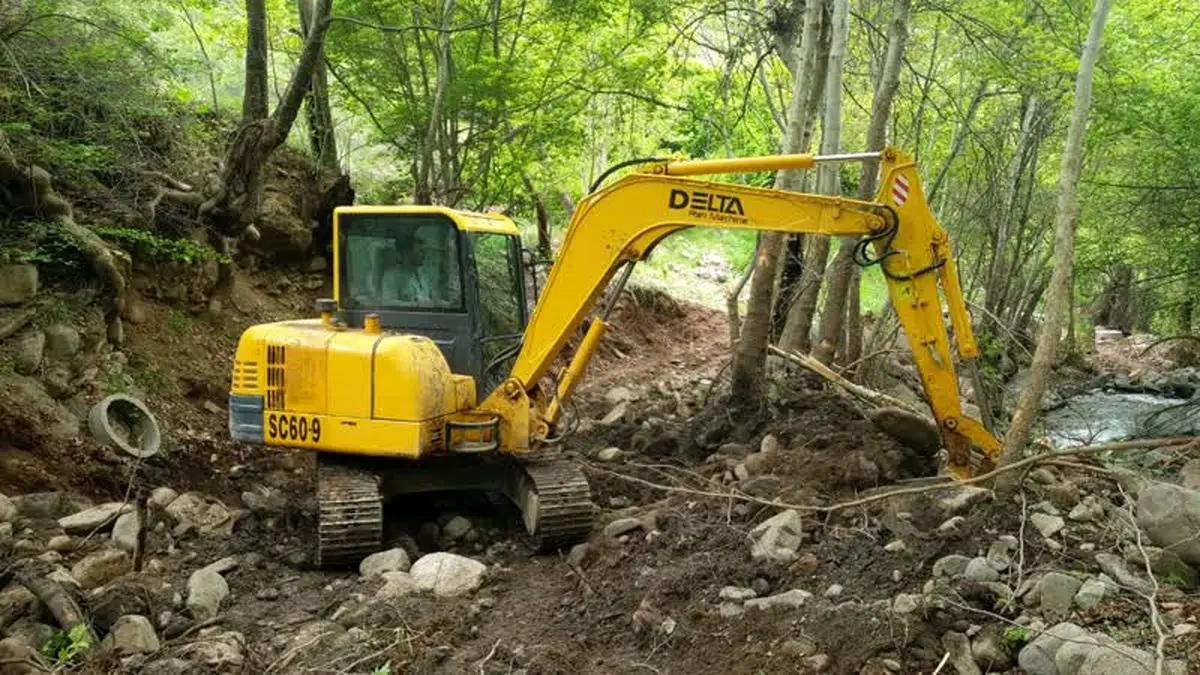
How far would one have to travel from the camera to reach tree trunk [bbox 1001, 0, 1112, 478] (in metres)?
5.23

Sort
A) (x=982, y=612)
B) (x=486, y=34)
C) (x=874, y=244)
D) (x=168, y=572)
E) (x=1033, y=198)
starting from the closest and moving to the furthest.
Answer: (x=982, y=612) → (x=168, y=572) → (x=874, y=244) → (x=486, y=34) → (x=1033, y=198)

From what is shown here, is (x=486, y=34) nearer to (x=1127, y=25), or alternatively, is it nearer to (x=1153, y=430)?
(x=1127, y=25)

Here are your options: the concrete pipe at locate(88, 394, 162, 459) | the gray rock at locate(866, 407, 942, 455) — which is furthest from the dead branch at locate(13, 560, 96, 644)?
the gray rock at locate(866, 407, 942, 455)

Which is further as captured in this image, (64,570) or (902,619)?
(64,570)

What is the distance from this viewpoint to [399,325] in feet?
21.5

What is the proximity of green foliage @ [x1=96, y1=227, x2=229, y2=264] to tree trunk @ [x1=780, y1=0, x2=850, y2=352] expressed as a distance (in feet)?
19.0

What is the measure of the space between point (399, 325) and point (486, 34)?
6.61m

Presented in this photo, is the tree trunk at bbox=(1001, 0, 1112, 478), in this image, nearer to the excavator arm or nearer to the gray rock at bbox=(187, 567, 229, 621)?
the excavator arm

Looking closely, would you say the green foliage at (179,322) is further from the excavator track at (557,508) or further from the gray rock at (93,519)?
the excavator track at (557,508)

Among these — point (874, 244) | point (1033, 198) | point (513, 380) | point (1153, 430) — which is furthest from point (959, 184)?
point (513, 380)

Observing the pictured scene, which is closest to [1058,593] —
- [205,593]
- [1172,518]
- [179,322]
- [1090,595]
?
[1090,595]

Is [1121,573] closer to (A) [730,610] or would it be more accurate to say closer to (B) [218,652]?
(A) [730,610]

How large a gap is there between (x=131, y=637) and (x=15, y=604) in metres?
0.59

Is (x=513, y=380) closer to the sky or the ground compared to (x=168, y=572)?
closer to the sky
